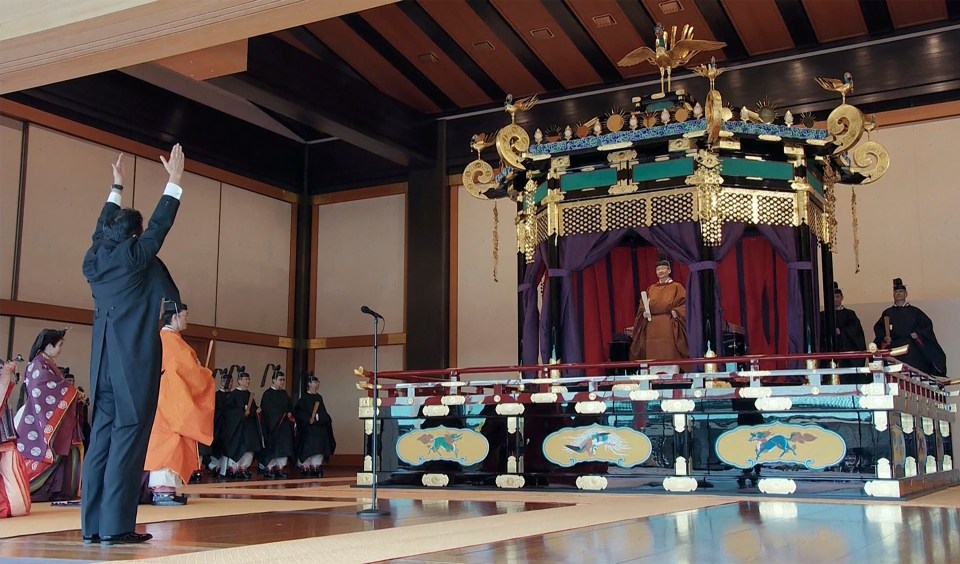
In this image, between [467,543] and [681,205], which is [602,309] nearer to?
[681,205]

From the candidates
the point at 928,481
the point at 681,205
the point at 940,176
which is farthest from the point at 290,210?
the point at 928,481

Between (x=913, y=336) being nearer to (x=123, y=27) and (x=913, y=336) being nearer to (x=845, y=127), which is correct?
(x=845, y=127)

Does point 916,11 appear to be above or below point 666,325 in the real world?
Answer: above

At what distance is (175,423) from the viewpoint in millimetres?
5258

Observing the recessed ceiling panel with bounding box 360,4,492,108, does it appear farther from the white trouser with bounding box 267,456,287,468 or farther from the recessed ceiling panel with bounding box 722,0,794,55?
the white trouser with bounding box 267,456,287,468

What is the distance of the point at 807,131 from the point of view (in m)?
7.04

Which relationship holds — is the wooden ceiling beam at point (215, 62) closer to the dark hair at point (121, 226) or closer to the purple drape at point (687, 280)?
the purple drape at point (687, 280)

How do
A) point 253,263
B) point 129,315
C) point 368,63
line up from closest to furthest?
point 129,315, point 368,63, point 253,263

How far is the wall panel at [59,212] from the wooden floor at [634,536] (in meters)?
5.70

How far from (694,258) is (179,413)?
3730mm

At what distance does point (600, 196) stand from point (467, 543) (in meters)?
4.68

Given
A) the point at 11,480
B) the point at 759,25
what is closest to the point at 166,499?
the point at 11,480

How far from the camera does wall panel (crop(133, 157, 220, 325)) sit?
1008 centimetres

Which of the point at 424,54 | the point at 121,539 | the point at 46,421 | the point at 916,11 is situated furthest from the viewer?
the point at 424,54
